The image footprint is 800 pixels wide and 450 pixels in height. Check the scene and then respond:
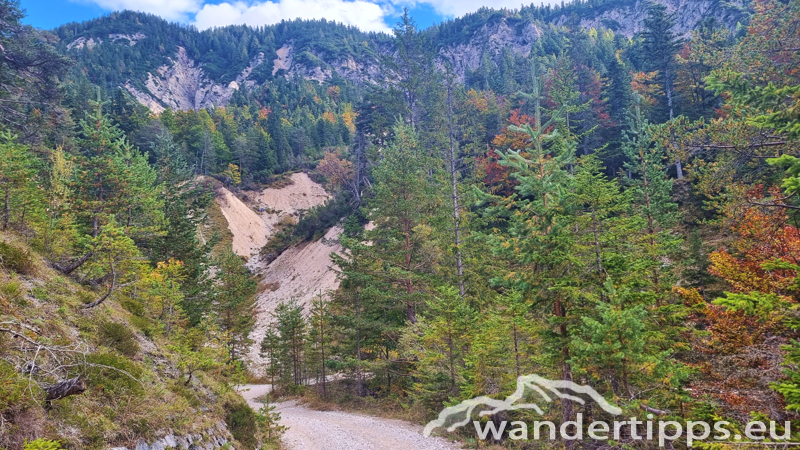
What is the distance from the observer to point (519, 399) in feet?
39.4

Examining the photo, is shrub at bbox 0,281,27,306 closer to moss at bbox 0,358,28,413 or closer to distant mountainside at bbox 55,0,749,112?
moss at bbox 0,358,28,413

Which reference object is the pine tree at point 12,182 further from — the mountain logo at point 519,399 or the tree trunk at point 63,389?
the mountain logo at point 519,399

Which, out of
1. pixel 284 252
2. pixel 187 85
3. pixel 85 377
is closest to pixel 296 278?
pixel 284 252

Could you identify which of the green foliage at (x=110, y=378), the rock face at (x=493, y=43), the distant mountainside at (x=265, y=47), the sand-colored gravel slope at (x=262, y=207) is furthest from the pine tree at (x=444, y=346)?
the rock face at (x=493, y=43)

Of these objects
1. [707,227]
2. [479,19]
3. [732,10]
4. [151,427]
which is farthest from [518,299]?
[479,19]

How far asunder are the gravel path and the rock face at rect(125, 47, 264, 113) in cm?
15370

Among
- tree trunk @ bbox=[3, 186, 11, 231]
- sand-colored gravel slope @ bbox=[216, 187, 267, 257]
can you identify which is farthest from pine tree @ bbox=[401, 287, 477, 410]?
sand-colored gravel slope @ bbox=[216, 187, 267, 257]

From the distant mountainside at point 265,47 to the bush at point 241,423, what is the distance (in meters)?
101

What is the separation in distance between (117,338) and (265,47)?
209432 millimetres

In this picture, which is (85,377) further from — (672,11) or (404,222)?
(672,11)

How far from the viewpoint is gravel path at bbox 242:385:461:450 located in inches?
545

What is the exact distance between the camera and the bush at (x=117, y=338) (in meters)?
9.12

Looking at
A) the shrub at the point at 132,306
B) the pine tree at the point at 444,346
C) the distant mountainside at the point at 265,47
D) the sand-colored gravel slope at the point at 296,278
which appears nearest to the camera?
the shrub at the point at 132,306

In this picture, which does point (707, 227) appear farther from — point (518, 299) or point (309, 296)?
point (309, 296)
